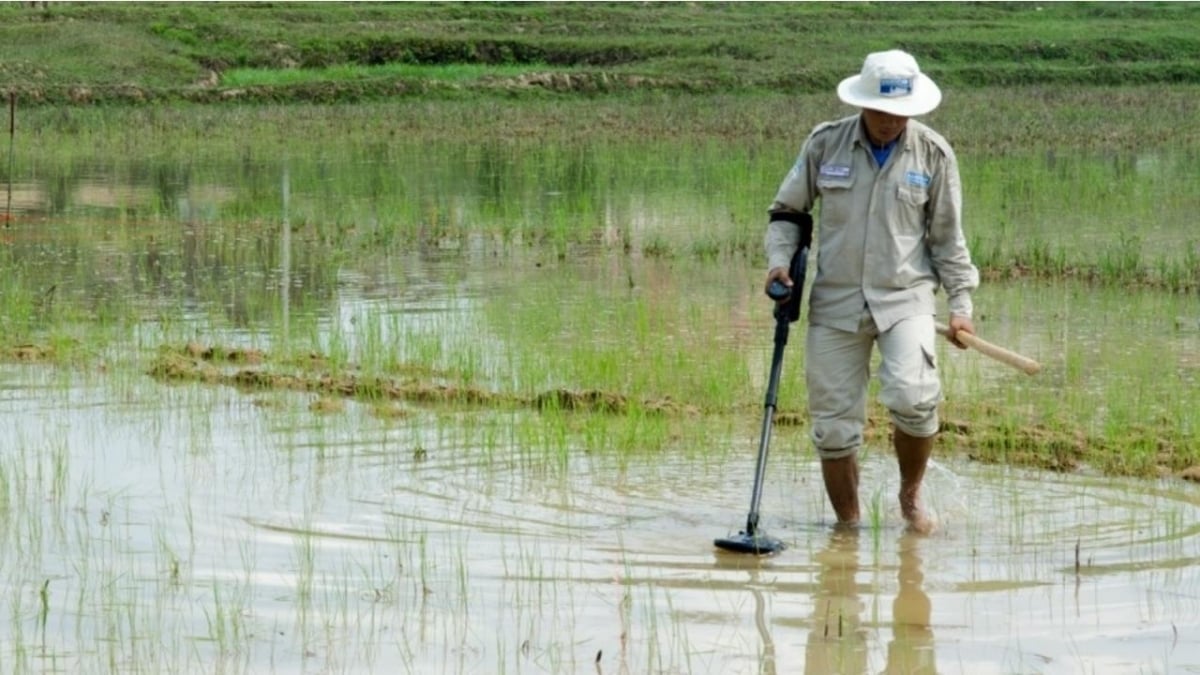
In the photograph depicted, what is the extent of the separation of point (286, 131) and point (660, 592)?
62.5 feet

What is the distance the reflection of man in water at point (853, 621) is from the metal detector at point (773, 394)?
19 cm

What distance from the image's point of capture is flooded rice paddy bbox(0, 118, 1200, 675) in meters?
4.82

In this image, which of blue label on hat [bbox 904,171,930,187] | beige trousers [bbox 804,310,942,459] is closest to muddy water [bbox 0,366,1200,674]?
beige trousers [bbox 804,310,942,459]

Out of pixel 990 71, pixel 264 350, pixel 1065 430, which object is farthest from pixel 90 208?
pixel 990 71

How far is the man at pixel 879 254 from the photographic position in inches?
223

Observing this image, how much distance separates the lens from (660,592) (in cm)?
526

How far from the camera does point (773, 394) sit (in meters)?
5.91

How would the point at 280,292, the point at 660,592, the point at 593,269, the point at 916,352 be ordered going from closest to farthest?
the point at 660,592
the point at 916,352
the point at 280,292
the point at 593,269

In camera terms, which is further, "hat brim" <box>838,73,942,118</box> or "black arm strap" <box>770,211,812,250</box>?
"black arm strap" <box>770,211,812,250</box>

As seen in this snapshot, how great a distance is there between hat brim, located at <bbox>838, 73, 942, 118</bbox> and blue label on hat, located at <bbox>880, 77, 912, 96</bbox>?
0.01 m

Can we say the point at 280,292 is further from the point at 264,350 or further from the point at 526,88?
the point at 526,88

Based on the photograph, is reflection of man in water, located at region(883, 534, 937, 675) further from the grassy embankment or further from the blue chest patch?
the grassy embankment

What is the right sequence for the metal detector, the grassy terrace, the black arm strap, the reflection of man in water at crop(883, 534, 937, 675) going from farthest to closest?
the grassy terrace < the black arm strap < the metal detector < the reflection of man in water at crop(883, 534, 937, 675)

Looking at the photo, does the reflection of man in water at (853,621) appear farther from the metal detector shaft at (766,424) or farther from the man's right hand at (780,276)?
the man's right hand at (780,276)
